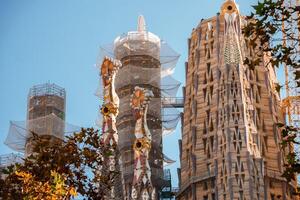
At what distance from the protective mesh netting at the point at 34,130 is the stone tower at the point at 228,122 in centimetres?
933

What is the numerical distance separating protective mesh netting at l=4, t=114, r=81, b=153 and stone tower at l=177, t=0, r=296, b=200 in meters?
9.33

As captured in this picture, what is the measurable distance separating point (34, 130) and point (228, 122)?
1489 cm

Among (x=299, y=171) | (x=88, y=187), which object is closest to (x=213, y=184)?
(x=88, y=187)

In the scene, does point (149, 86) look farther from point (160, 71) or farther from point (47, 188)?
point (47, 188)

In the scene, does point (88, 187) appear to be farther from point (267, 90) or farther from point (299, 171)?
point (267, 90)

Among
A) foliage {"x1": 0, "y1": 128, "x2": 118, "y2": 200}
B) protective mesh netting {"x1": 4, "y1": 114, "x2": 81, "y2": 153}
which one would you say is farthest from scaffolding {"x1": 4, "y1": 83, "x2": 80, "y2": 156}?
foliage {"x1": 0, "y1": 128, "x2": 118, "y2": 200}

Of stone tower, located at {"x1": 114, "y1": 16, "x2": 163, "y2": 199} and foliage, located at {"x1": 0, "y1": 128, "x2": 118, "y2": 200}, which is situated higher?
stone tower, located at {"x1": 114, "y1": 16, "x2": 163, "y2": 199}

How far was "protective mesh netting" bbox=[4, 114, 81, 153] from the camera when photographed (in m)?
56.8

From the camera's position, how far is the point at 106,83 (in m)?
43.9

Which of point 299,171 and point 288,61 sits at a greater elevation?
point 288,61

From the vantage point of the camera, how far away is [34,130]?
2239 inches

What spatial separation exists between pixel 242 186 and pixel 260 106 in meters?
7.87

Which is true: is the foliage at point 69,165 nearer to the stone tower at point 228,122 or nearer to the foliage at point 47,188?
the foliage at point 47,188

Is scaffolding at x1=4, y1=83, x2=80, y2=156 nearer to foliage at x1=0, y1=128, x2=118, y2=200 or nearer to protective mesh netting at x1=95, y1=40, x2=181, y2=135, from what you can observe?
protective mesh netting at x1=95, y1=40, x2=181, y2=135
